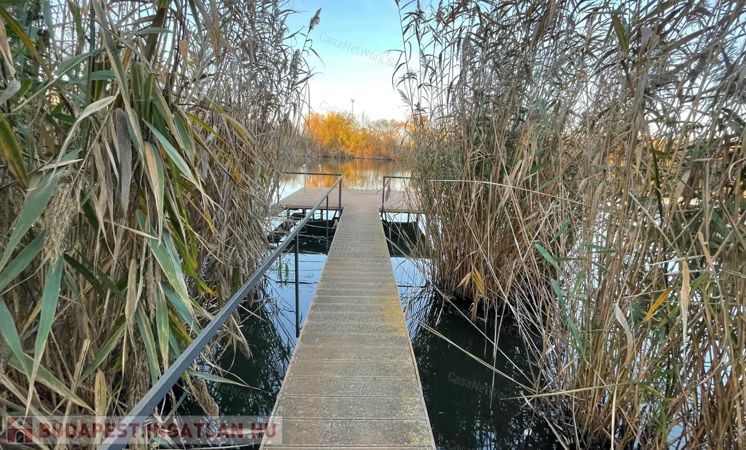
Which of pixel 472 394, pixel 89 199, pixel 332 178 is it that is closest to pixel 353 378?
pixel 472 394

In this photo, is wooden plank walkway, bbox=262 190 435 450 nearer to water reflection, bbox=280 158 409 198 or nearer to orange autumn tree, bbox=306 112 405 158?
water reflection, bbox=280 158 409 198

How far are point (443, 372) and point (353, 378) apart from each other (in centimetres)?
88

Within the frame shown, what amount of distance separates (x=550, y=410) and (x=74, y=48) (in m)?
2.43

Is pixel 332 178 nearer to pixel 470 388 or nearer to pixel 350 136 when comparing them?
pixel 350 136

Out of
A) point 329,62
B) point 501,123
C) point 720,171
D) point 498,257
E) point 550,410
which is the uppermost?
point 329,62

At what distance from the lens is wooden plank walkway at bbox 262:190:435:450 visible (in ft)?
4.33

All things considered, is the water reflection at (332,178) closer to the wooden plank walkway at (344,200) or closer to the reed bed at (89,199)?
the wooden plank walkway at (344,200)

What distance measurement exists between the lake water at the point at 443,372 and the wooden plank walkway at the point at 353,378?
32cm

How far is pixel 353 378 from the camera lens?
5.41ft

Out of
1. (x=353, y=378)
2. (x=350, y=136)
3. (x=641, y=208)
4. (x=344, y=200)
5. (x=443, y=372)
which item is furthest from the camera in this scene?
(x=350, y=136)

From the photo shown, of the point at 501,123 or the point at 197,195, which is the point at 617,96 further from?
the point at 197,195

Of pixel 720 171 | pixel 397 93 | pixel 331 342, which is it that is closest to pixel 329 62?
pixel 397 93

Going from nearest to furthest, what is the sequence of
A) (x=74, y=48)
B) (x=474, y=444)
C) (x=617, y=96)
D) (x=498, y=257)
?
(x=74, y=48) < (x=617, y=96) < (x=474, y=444) < (x=498, y=257)

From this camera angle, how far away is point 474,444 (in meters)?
1.73
